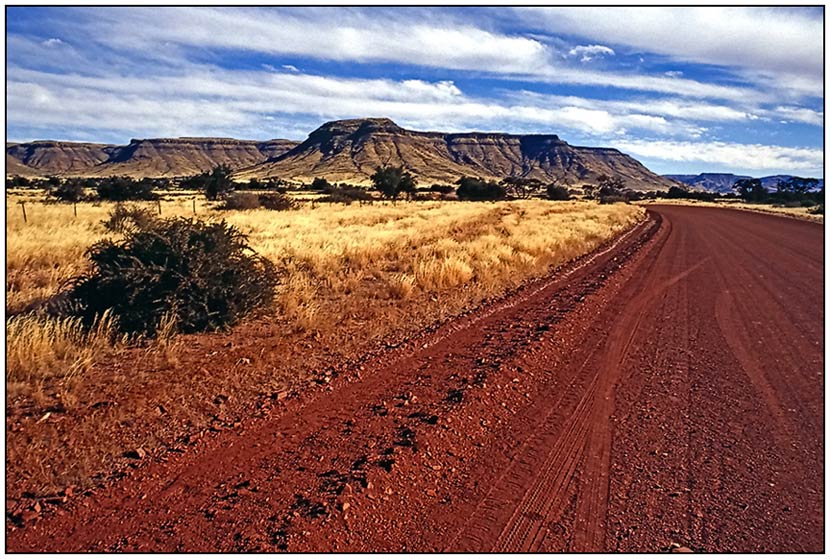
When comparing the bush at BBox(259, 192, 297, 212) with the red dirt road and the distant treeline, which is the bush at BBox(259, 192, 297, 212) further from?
the red dirt road

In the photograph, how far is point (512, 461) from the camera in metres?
4.82

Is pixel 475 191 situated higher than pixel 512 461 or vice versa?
pixel 475 191

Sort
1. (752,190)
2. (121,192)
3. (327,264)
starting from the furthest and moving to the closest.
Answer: (752,190)
(121,192)
(327,264)

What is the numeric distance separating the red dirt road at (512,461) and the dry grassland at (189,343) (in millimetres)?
706

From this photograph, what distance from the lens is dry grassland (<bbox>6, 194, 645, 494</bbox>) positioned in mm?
5227

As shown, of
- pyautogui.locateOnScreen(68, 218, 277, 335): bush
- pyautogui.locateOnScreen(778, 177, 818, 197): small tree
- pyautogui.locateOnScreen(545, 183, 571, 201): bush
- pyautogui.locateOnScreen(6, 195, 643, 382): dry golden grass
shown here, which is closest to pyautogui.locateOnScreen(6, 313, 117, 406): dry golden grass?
pyautogui.locateOnScreen(6, 195, 643, 382): dry golden grass

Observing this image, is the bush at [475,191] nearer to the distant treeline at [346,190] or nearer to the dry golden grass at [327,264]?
the distant treeline at [346,190]

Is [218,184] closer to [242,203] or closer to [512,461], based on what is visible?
[242,203]

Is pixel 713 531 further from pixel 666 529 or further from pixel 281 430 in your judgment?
pixel 281 430

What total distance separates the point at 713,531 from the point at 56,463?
4.87 metres

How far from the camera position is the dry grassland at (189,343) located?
5.23 metres

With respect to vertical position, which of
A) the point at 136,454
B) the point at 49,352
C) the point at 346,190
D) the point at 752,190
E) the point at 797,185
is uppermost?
the point at 797,185

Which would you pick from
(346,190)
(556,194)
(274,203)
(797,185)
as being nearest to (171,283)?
(274,203)

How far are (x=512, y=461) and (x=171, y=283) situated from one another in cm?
601
